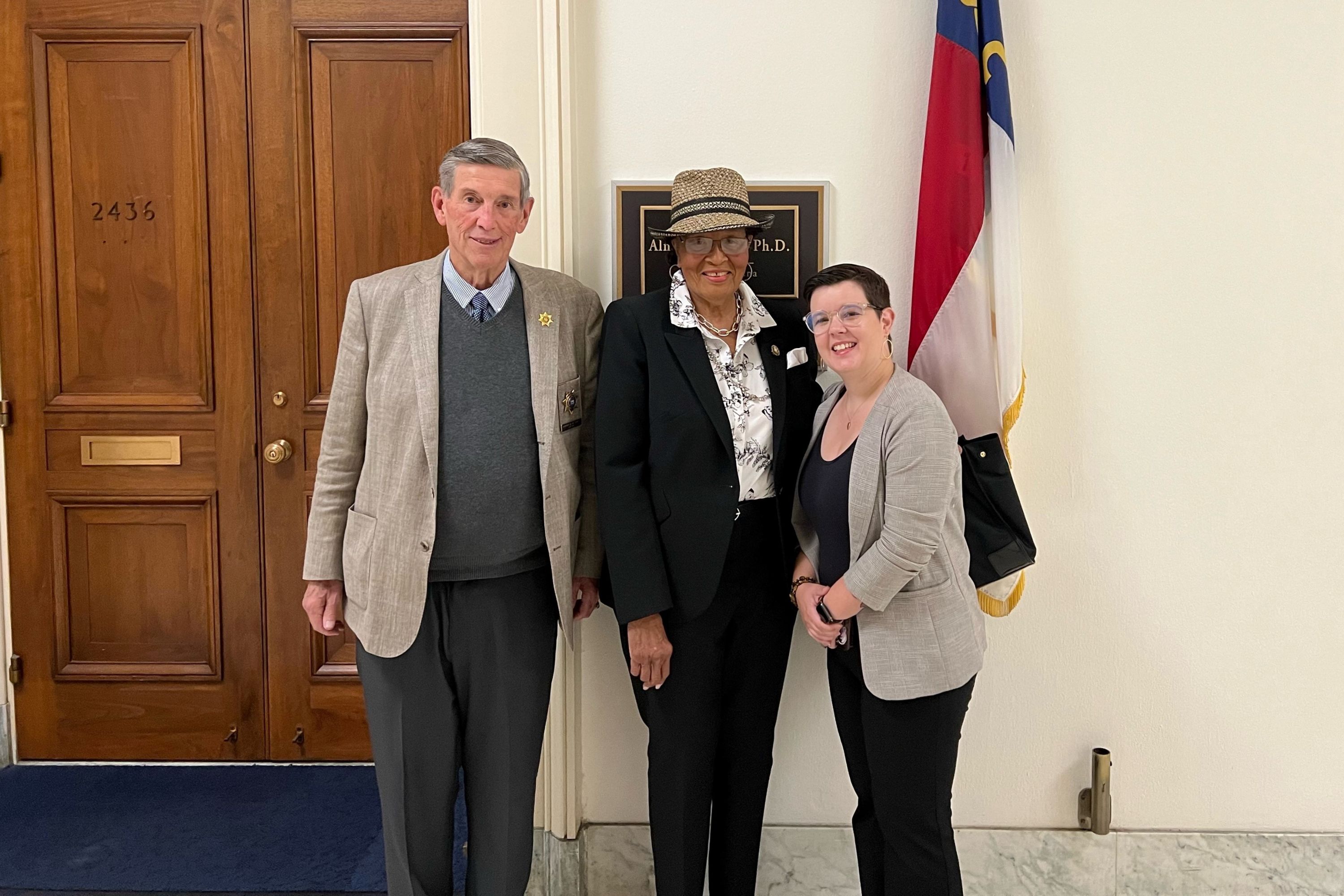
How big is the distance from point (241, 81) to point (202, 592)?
1.48 meters

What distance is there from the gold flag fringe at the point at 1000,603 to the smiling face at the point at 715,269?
3.22 feet

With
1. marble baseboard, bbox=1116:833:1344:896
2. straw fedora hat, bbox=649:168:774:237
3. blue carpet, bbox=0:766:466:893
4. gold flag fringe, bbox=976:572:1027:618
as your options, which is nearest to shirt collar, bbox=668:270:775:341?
straw fedora hat, bbox=649:168:774:237

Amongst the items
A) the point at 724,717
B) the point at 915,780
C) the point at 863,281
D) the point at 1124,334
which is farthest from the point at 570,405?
the point at 1124,334

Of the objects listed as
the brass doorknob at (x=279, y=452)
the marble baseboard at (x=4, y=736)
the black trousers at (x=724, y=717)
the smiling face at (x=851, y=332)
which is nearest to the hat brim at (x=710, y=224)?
the smiling face at (x=851, y=332)

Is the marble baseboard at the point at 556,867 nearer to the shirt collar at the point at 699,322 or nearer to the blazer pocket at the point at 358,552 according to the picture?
the blazer pocket at the point at 358,552

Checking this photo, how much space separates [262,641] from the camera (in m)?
2.66

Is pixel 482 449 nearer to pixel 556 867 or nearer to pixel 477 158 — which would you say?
pixel 477 158

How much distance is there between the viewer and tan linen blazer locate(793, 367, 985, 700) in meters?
1.62

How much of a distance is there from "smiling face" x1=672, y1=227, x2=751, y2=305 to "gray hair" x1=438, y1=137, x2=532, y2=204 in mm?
379

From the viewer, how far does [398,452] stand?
68.3 inches

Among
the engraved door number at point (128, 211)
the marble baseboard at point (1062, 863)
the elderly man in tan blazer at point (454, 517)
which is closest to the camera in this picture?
the elderly man in tan blazer at point (454, 517)

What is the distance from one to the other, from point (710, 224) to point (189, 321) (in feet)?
5.51

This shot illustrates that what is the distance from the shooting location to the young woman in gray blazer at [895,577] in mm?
1634

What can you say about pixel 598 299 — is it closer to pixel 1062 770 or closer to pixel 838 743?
pixel 838 743
